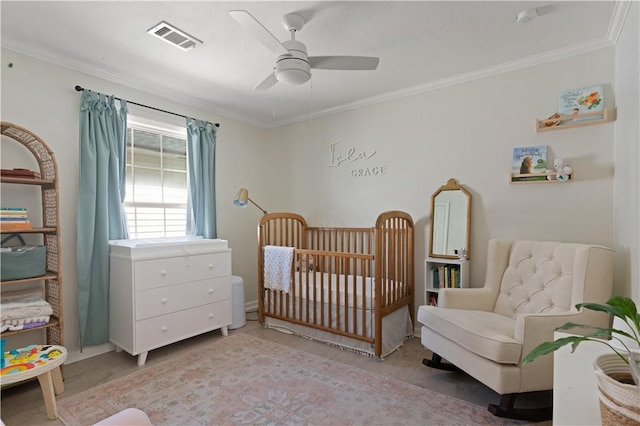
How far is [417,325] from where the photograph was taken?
3191mm

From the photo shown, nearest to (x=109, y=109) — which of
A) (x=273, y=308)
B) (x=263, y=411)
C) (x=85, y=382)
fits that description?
(x=85, y=382)

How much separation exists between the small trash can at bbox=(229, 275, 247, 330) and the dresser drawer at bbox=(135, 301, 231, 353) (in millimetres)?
153

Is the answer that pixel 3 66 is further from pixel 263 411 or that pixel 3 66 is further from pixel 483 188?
pixel 483 188

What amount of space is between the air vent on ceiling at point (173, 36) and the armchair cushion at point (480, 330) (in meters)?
2.55

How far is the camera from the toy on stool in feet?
A: 8.00

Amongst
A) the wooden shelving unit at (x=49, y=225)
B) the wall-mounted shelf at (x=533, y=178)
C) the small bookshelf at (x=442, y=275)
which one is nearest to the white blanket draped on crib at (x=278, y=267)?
the small bookshelf at (x=442, y=275)

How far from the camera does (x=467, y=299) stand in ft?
8.13

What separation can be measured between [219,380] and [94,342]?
4.06 feet

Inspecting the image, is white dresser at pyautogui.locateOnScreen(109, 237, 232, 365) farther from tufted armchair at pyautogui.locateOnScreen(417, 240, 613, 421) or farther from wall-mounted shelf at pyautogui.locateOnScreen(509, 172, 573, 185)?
wall-mounted shelf at pyautogui.locateOnScreen(509, 172, 573, 185)

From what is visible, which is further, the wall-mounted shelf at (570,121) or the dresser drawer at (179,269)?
the dresser drawer at (179,269)

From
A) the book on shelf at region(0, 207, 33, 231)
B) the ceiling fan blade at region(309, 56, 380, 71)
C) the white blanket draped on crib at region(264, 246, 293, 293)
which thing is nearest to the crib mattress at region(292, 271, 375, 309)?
the white blanket draped on crib at region(264, 246, 293, 293)

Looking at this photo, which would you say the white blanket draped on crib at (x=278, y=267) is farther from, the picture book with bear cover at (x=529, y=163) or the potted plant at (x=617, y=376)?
the potted plant at (x=617, y=376)

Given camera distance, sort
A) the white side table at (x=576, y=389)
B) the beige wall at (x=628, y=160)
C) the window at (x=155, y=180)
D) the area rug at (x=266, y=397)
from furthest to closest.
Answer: the window at (x=155, y=180) → the area rug at (x=266, y=397) → the beige wall at (x=628, y=160) → the white side table at (x=576, y=389)

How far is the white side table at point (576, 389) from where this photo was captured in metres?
0.91
